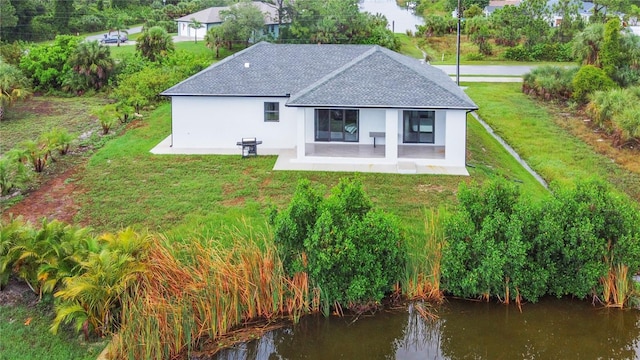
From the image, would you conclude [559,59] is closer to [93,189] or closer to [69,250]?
[93,189]

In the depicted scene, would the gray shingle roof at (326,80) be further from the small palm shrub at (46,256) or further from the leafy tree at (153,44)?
the leafy tree at (153,44)

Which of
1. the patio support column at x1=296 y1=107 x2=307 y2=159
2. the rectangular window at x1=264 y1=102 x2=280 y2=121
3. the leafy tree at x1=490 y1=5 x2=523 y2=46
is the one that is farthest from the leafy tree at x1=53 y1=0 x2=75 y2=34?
the patio support column at x1=296 y1=107 x2=307 y2=159

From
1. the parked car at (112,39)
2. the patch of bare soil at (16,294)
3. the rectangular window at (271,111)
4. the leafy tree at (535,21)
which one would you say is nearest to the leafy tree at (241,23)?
the parked car at (112,39)

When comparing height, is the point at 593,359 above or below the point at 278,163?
below

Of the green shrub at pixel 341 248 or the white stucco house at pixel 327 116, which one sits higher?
the white stucco house at pixel 327 116

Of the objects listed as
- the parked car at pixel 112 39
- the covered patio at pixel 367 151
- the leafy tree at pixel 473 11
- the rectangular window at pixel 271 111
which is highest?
the leafy tree at pixel 473 11

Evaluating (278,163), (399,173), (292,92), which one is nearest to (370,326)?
(399,173)

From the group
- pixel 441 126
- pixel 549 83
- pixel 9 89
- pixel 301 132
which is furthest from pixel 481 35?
pixel 9 89
